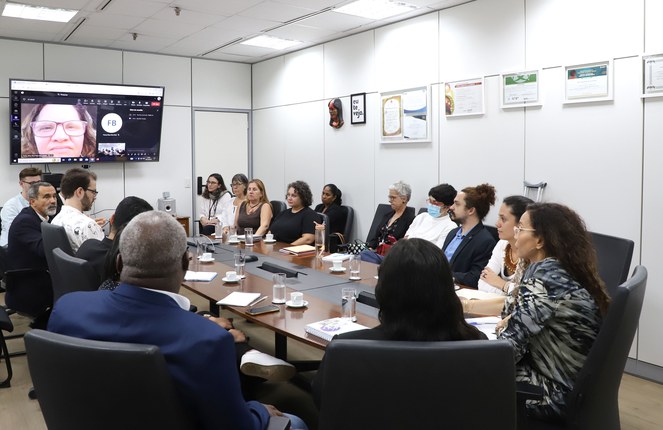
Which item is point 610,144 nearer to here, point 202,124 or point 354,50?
point 354,50

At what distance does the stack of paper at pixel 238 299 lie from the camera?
9.53 feet

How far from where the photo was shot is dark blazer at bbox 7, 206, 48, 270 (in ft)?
13.2

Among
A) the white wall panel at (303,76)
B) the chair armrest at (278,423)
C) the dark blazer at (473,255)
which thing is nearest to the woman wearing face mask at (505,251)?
the dark blazer at (473,255)

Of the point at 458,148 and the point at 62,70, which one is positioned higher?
the point at 62,70

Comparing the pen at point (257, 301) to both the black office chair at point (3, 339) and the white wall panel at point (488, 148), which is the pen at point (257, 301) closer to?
the black office chair at point (3, 339)

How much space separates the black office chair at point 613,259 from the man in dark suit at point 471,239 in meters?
0.81

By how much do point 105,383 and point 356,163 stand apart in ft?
17.8

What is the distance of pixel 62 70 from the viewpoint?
22.7 feet

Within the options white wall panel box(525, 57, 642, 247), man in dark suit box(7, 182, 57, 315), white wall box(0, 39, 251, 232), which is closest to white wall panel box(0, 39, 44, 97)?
white wall box(0, 39, 251, 232)

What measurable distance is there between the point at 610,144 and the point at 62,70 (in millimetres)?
6332

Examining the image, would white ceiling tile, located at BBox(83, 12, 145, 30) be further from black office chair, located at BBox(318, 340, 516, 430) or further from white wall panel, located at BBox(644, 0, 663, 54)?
black office chair, located at BBox(318, 340, 516, 430)

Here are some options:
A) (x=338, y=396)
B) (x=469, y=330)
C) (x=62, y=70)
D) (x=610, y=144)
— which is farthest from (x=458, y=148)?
(x=62, y=70)

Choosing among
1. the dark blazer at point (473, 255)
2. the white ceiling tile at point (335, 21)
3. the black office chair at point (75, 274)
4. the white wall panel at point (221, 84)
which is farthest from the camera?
the white wall panel at point (221, 84)

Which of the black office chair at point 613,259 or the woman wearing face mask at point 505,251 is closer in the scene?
the black office chair at point 613,259
